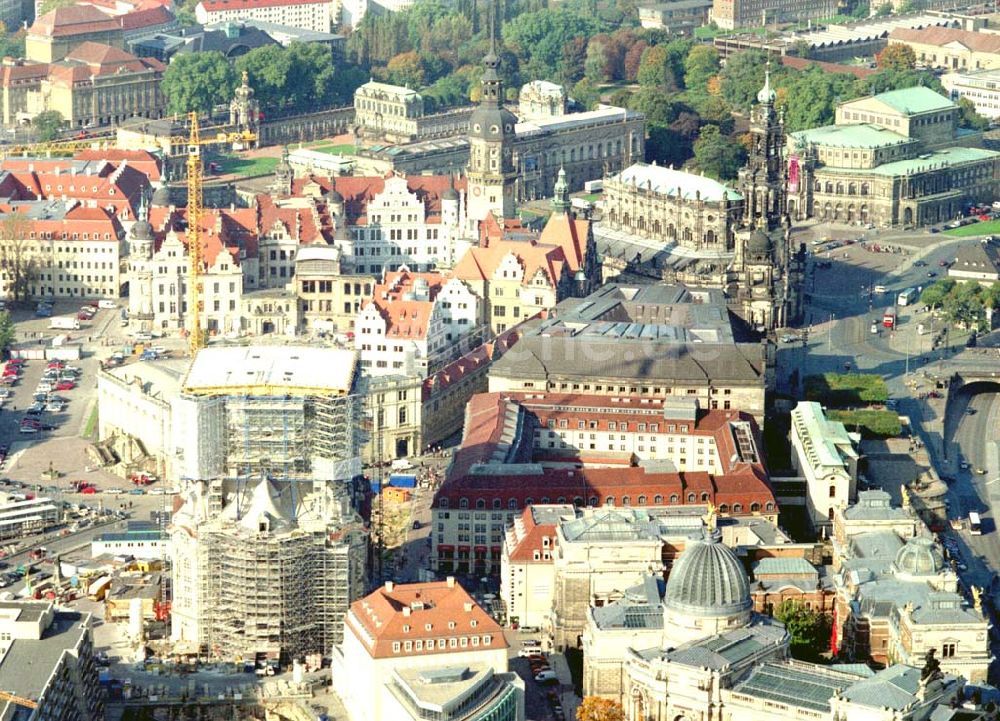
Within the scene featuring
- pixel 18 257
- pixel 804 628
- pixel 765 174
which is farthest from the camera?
pixel 765 174

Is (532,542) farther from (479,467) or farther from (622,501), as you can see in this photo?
(622,501)

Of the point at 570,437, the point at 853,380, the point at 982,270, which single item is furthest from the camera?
the point at 982,270

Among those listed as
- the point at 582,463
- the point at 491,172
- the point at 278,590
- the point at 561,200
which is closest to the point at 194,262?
the point at 491,172

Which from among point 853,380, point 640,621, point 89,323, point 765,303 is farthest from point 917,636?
point 89,323

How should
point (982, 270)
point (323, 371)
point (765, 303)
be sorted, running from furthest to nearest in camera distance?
1. point (982, 270)
2. point (765, 303)
3. point (323, 371)

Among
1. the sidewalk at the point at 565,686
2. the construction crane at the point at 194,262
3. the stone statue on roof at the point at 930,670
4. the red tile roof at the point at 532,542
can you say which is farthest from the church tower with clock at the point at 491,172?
the stone statue on roof at the point at 930,670

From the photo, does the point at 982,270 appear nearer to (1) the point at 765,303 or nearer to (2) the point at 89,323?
(1) the point at 765,303

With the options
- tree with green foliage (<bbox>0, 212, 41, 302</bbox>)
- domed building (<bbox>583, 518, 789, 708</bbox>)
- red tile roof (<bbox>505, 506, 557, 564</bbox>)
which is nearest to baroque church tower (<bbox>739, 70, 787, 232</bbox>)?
tree with green foliage (<bbox>0, 212, 41, 302</bbox>)
